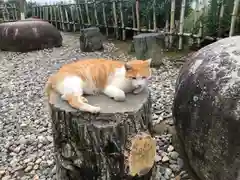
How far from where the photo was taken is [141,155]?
1734 millimetres

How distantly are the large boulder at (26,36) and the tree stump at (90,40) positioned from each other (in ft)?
4.71

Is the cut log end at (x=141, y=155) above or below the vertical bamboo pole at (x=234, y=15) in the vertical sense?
below

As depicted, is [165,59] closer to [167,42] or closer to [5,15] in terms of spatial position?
[167,42]

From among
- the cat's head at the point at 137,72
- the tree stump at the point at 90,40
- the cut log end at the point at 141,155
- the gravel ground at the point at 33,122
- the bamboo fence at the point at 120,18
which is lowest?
the gravel ground at the point at 33,122

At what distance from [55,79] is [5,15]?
47.8 ft

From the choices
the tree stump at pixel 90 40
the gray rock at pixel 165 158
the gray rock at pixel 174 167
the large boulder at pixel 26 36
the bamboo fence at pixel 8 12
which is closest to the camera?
the gray rock at pixel 174 167

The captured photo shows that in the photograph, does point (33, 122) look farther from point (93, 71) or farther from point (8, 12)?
point (8, 12)

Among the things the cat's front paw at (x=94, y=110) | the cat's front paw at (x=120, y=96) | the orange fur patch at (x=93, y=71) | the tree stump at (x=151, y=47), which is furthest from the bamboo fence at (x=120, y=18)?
the cat's front paw at (x=94, y=110)

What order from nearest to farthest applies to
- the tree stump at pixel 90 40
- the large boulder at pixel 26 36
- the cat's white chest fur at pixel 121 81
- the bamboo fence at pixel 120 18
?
the cat's white chest fur at pixel 121 81, the bamboo fence at pixel 120 18, the tree stump at pixel 90 40, the large boulder at pixel 26 36

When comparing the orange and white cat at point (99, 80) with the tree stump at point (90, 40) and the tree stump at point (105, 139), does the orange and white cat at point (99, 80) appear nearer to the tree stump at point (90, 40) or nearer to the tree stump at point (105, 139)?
the tree stump at point (105, 139)

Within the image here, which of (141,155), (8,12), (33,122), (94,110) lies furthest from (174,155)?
(8,12)

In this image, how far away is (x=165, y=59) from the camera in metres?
5.52

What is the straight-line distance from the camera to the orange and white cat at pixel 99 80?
1.71 metres

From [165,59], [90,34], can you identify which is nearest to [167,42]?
[165,59]
